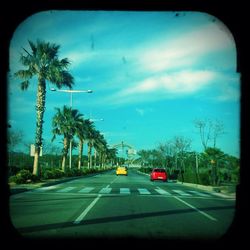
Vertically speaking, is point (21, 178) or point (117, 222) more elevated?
point (21, 178)

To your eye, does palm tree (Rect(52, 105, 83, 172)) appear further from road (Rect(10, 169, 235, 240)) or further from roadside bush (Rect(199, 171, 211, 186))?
road (Rect(10, 169, 235, 240))

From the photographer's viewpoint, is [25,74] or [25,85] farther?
[25,85]

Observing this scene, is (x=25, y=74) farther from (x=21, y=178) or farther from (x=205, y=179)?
(x=205, y=179)

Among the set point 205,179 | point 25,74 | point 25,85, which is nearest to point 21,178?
point 25,85

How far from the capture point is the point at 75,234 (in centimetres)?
1028

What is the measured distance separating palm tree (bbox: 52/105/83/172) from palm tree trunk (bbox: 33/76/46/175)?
15.8 metres

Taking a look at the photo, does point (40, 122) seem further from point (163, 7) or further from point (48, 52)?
point (163, 7)

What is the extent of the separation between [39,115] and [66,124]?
60.2ft

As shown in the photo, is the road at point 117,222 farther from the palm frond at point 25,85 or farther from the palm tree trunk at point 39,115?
the palm frond at point 25,85

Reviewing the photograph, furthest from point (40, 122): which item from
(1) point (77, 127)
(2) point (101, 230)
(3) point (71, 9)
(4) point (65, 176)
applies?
(3) point (71, 9)

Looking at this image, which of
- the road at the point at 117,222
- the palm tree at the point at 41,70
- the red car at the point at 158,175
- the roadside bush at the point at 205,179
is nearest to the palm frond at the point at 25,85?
the palm tree at the point at 41,70

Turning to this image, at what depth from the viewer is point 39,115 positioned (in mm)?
39062

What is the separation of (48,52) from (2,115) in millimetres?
34577

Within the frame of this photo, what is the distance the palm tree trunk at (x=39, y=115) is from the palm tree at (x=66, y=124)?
15.8m
